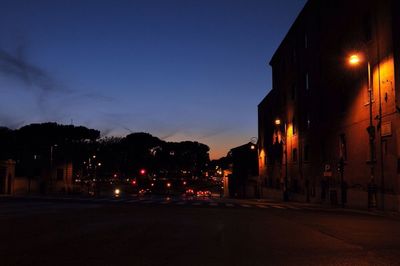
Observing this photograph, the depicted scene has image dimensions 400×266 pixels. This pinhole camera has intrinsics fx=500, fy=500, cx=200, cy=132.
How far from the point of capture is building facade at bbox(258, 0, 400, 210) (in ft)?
103

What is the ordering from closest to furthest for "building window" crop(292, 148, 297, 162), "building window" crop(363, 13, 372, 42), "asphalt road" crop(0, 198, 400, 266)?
"asphalt road" crop(0, 198, 400, 266) < "building window" crop(363, 13, 372, 42) < "building window" crop(292, 148, 297, 162)

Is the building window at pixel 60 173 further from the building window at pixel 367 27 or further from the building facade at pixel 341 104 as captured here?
the building window at pixel 367 27

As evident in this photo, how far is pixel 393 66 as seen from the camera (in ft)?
101

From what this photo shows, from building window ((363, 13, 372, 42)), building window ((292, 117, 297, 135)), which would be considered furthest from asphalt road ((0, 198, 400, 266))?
building window ((292, 117, 297, 135))

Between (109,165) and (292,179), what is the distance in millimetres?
69238

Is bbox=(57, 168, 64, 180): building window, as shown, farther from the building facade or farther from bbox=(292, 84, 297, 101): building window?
bbox=(292, 84, 297, 101): building window

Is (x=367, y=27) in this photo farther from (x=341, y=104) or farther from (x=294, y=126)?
(x=294, y=126)

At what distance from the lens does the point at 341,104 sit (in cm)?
4144

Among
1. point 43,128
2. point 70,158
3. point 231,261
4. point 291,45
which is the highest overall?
point 291,45

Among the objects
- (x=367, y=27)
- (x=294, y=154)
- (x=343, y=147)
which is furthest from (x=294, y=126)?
(x=367, y=27)

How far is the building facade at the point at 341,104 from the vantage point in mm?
31375

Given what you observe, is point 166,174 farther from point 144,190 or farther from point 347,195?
point 347,195

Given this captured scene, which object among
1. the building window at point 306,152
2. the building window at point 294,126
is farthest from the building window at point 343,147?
the building window at point 294,126

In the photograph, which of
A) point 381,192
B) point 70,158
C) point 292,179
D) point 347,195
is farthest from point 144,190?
point 381,192
